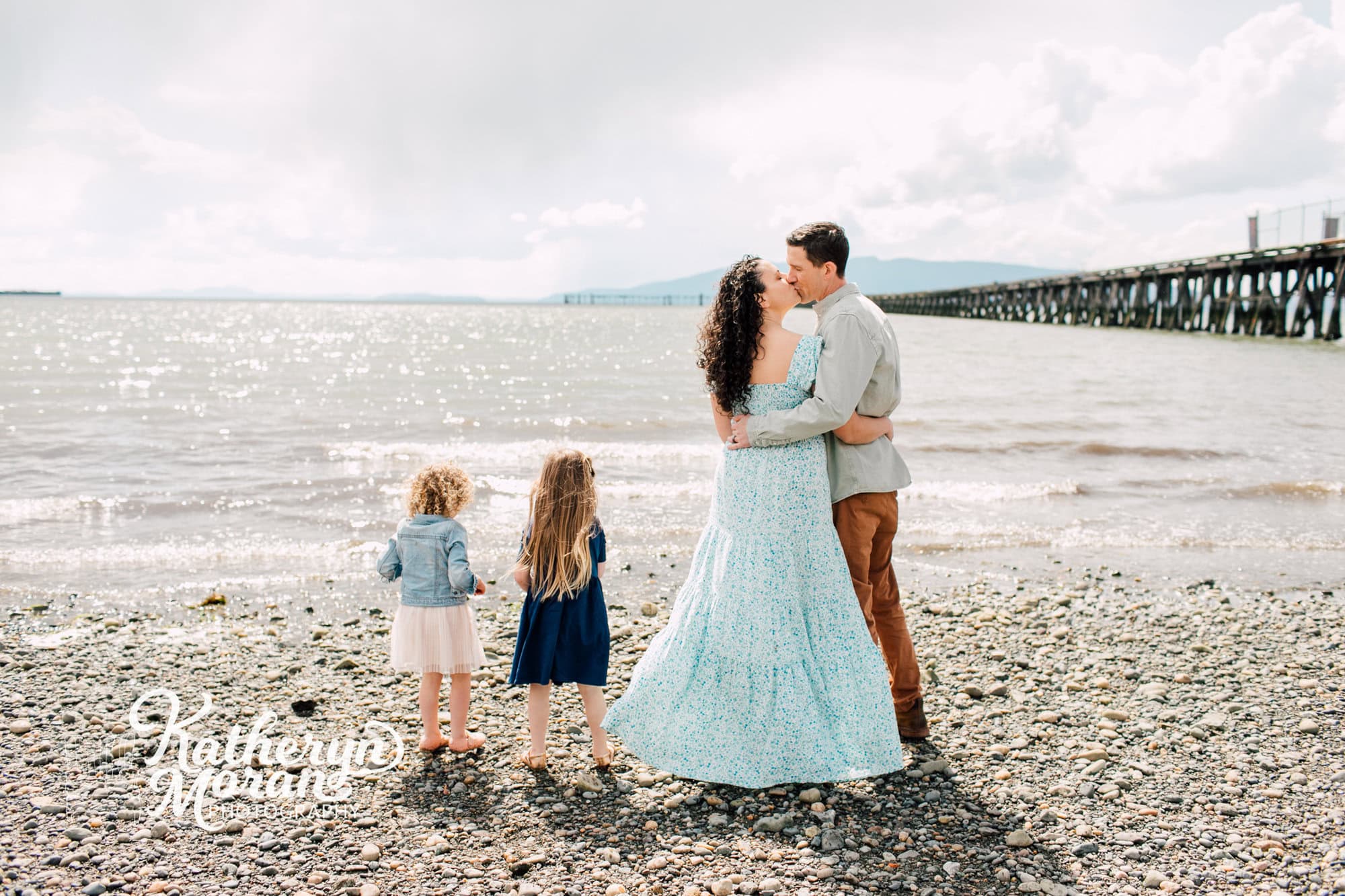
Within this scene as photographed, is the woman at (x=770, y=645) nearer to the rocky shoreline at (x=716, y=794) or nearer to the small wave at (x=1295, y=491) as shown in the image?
the rocky shoreline at (x=716, y=794)

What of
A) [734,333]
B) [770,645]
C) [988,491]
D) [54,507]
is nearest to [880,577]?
[770,645]

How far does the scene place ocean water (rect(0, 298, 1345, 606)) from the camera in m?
Answer: 8.57

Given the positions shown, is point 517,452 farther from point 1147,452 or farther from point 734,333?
point 734,333

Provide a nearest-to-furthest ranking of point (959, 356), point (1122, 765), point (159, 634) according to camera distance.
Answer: point (1122, 765) < point (159, 634) < point (959, 356)

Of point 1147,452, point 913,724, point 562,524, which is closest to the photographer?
point 562,524

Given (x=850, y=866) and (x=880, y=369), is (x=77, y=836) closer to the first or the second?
(x=850, y=866)

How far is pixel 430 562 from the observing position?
4.23 meters

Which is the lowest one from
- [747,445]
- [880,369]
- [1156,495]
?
[1156,495]

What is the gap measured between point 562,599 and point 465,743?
2.87 ft

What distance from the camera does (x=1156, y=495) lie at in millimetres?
11922

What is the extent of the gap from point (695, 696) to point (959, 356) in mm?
Result: 33763

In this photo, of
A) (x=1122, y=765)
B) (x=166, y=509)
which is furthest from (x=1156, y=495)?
(x=166, y=509)

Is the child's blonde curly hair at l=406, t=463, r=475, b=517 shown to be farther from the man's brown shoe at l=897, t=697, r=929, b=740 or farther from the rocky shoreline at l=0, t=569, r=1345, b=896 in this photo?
the man's brown shoe at l=897, t=697, r=929, b=740

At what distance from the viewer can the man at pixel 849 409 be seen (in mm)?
3654
